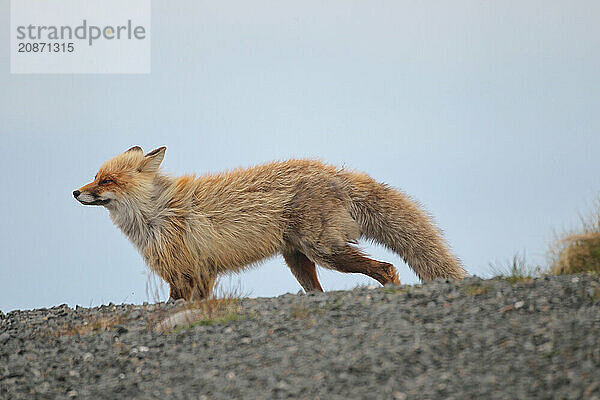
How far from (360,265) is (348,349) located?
3578 mm

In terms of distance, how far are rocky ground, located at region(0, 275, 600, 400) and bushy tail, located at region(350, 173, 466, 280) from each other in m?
2.03

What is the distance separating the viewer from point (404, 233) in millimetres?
9461

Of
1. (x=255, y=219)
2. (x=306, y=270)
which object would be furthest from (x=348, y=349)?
(x=306, y=270)

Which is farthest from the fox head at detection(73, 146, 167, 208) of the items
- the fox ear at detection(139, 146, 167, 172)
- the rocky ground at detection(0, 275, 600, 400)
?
the rocky ground at detection(0, 275, 600, 400)

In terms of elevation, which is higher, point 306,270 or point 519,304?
point 306,270

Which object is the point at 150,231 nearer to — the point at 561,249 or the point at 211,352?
the point at 211,352

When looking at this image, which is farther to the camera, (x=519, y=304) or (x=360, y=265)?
(x=360, y=265)

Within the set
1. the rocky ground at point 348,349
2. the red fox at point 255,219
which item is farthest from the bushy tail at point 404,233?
the rocky ground at point 348,349

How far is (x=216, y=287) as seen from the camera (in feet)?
26.1

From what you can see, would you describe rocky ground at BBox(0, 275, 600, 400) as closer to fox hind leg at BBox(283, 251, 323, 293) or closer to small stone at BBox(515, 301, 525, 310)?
small stone at BBox(515, 301, 525, 310)

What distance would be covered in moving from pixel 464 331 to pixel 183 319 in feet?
9.26

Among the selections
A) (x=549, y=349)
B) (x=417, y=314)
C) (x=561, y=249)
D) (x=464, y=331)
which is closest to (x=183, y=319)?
(x=417, y=314)

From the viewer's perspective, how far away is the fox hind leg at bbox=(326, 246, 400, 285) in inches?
353

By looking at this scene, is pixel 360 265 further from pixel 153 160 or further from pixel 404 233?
pixel 153 160
